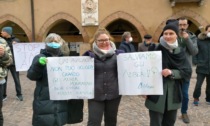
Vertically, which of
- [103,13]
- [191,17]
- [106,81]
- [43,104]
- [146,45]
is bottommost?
[43,104]

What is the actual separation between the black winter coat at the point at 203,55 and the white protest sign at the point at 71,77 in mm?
3885

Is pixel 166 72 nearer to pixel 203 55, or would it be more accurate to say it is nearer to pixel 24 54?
pixel 203 55

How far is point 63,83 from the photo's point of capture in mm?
3682

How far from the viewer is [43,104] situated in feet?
11.4

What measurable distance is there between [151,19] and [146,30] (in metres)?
0.58

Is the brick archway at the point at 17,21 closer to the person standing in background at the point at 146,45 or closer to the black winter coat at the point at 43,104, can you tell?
the person standing in background at the point at 146,45

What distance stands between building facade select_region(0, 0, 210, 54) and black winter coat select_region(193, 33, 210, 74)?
6.77m

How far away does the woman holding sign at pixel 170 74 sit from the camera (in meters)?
3.41

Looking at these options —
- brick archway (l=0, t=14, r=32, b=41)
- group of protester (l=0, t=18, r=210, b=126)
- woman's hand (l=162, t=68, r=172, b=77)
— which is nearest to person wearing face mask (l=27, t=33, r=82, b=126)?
group of protester (l=0, t=18, r=210, b=126)

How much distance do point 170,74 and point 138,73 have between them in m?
0.45

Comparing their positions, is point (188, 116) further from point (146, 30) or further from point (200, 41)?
point (146, 30)

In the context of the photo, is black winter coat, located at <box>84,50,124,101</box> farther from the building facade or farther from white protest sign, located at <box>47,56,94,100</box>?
the building facade

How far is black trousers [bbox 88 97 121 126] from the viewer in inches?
140

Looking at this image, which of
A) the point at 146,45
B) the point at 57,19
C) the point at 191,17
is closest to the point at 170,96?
the point at 146,45
